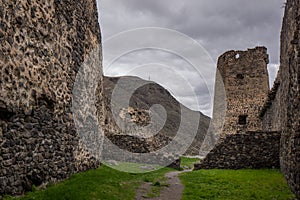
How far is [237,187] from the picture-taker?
926cm

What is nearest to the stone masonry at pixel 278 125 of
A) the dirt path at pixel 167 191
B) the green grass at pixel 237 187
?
the green grass at pixel 237 187

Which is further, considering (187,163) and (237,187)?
(187,163)

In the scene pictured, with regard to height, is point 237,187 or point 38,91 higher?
point 38,91

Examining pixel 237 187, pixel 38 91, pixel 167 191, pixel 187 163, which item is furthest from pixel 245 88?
pixel 38 91

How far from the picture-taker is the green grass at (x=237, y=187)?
7.98 metres

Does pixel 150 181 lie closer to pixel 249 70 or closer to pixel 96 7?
pixel 96 7

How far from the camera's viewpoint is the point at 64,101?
30.2 feet

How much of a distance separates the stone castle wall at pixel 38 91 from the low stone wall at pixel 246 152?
6.70 meters

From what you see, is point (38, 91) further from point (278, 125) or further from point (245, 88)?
point (245, 88)

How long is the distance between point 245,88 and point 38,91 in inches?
969

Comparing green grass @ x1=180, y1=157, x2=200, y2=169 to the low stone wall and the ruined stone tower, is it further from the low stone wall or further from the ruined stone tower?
the ruined stone tower

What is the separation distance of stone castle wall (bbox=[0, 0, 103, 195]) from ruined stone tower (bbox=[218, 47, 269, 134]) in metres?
20.7

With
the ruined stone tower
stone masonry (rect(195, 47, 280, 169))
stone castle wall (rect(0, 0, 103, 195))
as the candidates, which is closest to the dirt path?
stone castle wall (rect(0, 0, 103, 195))

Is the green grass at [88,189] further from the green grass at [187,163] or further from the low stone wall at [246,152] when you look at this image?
the green grass at [187,163]
